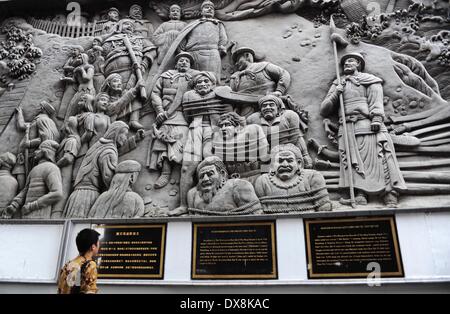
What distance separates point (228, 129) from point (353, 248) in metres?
3.25

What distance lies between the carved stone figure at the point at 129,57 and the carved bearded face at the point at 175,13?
3.14ft

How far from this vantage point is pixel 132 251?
6.85 meters

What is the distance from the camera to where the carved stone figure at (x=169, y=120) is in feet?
25.7

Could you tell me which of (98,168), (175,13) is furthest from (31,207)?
(175,13)

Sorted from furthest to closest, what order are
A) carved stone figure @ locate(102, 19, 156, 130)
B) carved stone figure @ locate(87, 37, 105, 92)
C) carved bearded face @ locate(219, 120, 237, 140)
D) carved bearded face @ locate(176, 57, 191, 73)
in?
carved stone figure @ locate(87, 37, 105, 92)
carved bearded face @ locate(176, 57, 191, 73)
carved stone figure @ locate(102, 19, 156, 130)
carved bearded face @ locate(219, 120, 237, 140)

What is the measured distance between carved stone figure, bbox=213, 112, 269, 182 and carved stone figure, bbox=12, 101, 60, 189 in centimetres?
365

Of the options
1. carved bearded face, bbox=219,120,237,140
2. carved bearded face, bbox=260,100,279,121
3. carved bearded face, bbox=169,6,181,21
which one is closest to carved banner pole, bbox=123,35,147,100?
carved bearded face, bbox=169,6,181,21

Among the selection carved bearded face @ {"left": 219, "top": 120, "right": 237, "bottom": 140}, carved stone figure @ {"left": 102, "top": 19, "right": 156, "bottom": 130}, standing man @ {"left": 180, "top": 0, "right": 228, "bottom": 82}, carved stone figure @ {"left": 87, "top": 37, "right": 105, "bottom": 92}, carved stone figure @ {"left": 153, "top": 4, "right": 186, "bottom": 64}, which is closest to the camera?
carved bearded face @ {"left": 219, "top": 120, "right": 237, "bottom": 140}

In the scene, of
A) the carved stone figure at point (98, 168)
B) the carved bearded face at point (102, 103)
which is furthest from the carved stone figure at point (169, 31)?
the carved stone figure at point (98, 168)

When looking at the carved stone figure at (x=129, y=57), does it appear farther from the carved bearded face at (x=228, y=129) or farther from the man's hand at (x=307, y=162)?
the man's hand at (x=307, y=162)

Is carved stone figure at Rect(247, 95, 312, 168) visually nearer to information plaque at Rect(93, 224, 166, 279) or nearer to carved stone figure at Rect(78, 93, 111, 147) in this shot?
information plaque at Rect(93, 224, 166, 279)

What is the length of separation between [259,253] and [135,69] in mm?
5231

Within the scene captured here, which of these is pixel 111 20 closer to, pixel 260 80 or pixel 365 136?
pixel 260 80

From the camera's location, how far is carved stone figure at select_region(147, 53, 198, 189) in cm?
783
